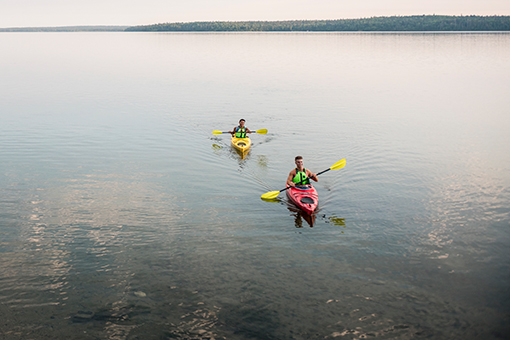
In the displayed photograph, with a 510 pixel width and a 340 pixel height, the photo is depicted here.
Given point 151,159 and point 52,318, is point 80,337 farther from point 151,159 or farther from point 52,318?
point 151,159

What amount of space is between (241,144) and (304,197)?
7.65m

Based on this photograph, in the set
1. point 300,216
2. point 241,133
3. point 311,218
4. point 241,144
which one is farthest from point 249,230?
point 241,133

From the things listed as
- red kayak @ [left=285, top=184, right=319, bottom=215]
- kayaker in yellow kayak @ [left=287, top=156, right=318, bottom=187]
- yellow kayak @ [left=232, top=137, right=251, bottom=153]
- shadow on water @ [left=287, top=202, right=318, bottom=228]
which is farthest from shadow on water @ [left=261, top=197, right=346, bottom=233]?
yellow kayak @ [left=232, top=137, right=251, bottom=153]

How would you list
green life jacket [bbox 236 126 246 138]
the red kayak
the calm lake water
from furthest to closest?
green life jacket [bbox 236 126 246 138] < the red kayak < the calm lake water

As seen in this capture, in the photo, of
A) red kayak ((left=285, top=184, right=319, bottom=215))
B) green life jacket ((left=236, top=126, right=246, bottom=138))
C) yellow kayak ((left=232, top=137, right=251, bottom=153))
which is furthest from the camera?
green life jacket ((left=236, top=126, right=246, bottom=138))

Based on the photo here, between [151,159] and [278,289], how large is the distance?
11199mm

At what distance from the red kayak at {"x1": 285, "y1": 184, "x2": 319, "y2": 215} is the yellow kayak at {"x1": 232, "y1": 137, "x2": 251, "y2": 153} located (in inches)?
246

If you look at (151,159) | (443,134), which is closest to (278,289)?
(151,159)

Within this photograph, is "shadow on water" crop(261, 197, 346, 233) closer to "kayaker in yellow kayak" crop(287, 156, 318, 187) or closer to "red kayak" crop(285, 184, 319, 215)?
"red kayak" crop(285, 184, 319, 215)

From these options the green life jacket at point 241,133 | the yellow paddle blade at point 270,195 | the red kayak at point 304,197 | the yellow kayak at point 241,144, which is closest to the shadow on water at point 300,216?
the red kayak at point 304,197

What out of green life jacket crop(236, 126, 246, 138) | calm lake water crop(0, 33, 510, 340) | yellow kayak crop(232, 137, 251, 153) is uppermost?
green life jacket crop(236, 126, 246, 138)

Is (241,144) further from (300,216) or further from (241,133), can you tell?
(300,216)

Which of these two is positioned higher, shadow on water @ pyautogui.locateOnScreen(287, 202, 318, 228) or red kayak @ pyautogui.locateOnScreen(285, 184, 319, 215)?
red kayak @ pyautogui.locateOnScreen(285, 184, 319, 215)

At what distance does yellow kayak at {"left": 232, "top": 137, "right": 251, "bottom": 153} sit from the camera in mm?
20156
